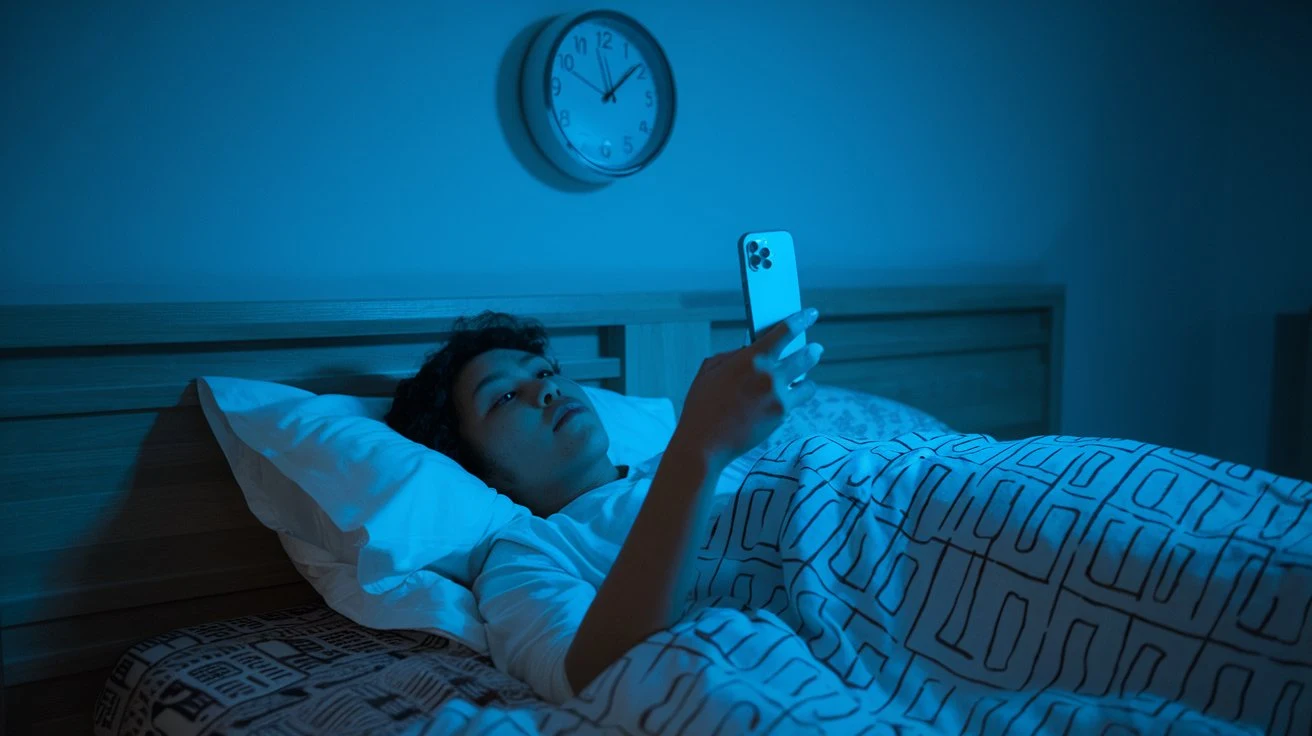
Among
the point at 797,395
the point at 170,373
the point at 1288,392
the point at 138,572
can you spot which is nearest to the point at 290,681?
the point at 138,572

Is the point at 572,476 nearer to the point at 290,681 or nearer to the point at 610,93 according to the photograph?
the point at 290,681

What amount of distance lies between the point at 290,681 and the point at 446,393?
533mm

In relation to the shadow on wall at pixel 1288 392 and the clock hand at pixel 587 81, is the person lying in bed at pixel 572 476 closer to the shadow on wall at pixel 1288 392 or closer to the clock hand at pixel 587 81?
the clock hand at pixel 587 81

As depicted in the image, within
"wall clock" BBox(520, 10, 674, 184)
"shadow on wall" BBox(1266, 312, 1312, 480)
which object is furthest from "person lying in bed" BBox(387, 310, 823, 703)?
"shadow on wall" BBox(1266, 312, 1312, 480)

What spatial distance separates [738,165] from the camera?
2174mm

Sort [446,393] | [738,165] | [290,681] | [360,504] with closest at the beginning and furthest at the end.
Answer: [290,681] → [360,504] → [446,393] → [738,165]

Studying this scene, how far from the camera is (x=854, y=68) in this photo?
2.34 meters

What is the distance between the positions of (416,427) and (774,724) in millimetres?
882

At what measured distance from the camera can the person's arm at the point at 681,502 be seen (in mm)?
964

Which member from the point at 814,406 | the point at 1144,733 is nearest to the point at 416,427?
the point at 814,406

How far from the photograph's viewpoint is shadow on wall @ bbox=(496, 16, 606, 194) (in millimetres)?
1849

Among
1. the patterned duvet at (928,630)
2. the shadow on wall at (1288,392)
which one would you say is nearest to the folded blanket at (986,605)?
the patterned duvet at (928,630)

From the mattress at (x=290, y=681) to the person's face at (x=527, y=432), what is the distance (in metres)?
0.30

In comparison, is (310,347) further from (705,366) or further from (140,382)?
(705,366)
